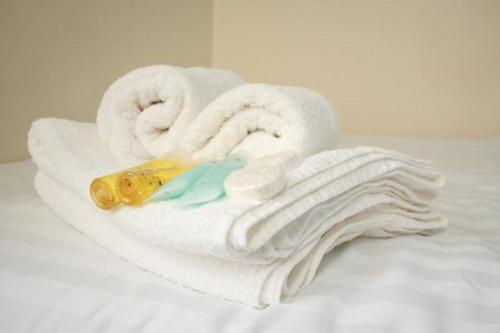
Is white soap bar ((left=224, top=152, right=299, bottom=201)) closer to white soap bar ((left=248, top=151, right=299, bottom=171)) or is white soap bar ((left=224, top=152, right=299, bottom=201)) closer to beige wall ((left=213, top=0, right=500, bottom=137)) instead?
white soap bar ((left=248, top=151, right=299, bottom=171))

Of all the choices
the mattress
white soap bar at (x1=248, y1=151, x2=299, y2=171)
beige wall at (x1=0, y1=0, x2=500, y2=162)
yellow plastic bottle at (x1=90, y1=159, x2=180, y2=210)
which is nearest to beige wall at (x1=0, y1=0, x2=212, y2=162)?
beige wall at (x1=0, y1=0, x2=500, y2=162)

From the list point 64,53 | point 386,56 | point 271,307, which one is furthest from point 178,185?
point 386,56

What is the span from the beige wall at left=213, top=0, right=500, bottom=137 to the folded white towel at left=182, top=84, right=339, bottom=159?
4.51 ft

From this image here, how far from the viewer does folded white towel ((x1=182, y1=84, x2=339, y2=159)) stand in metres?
0.60

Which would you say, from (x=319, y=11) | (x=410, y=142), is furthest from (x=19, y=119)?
(x=319, y=11)

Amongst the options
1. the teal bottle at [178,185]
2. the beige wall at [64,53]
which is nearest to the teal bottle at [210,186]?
the teal bottle at [178,185]

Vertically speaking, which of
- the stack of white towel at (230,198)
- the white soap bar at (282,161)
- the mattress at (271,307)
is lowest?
the mattress at (271,307)

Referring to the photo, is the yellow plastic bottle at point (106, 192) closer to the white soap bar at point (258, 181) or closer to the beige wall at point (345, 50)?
the white soap bar at point (258, 181)

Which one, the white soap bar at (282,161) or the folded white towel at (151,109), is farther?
the folded white towel at (151,109)

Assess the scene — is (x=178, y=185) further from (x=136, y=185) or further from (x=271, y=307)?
(x=271, y=307)

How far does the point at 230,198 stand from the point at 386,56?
5.52 ft

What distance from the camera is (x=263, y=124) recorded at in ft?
2.09

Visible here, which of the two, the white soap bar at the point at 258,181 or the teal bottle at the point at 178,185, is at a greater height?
the white soap bar at the point at 258,181

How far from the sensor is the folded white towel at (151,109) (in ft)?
2.33
